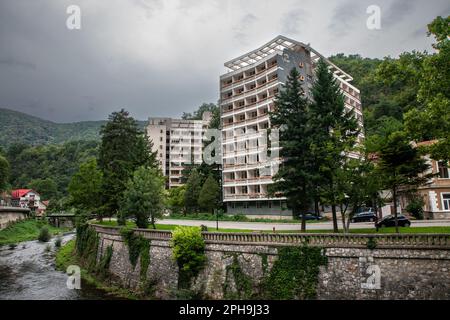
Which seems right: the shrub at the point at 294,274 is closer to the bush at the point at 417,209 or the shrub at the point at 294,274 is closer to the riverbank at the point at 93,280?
the riverbank at the point at 93,280

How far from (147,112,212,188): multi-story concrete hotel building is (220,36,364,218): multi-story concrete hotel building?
51.6 m

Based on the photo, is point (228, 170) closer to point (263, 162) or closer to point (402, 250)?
point (263, 162)

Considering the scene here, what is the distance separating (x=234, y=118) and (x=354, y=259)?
43.0m

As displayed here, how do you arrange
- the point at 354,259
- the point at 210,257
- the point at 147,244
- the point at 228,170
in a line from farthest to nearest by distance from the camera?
the point at 228,170 → the point at 147,244 → the point at 210,257 → the point at 354,259

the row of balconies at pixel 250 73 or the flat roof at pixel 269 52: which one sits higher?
the flat roof at pixel 269 52

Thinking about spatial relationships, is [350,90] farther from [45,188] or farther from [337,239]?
[45,188]

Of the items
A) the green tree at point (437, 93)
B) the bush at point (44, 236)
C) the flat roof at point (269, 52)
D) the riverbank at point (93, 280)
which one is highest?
the flat roof at point (269, 52)

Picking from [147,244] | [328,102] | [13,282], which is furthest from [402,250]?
[13,282]

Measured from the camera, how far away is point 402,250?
1477 centimetres

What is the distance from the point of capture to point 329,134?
26.9m

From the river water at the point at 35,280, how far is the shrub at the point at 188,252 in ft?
24.0

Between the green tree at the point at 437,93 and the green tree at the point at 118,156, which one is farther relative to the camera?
the green tree at the point at 118,156

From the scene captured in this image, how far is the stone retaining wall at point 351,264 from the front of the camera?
1407 cm

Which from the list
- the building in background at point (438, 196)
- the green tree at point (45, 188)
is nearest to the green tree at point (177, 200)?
the building in background at point (438, 196)
